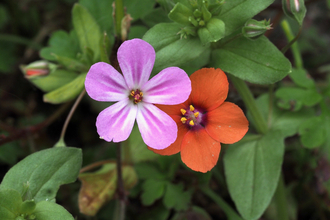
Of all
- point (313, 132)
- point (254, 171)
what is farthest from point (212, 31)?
point (313, 132)

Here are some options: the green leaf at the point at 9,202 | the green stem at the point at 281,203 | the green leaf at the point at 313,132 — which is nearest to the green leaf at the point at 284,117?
the green leaf at the point at 313,132

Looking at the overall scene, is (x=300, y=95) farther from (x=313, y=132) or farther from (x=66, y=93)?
(x=66, y=93)

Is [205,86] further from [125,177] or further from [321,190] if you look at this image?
[321,190]

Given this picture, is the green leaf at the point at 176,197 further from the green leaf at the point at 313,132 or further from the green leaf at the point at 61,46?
the green leaf at the point at 61,46

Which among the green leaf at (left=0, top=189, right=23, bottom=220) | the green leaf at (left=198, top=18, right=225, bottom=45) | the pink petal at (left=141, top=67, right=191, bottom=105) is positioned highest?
the green leaf at (left=198, top=18, right=225, bottom=45)

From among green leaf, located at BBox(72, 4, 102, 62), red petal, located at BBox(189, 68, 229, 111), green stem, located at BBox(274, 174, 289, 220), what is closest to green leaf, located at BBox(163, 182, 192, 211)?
green stem, located at BBox(274, 174, 289, 220)

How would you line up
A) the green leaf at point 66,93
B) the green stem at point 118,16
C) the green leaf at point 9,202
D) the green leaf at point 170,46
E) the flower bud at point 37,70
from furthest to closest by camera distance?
the flower bud at point 37,70 < the green leaf at point 66,93 < the green stem at point 118,16 < the green leaf at point 170,46 < the green leaf at point 9,202

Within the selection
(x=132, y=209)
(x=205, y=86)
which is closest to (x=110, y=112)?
(x=205, y=86)

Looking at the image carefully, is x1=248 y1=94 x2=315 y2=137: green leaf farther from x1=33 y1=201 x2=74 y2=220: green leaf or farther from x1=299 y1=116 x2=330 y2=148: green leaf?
x1=33 y1=201 x2=74 y2=220: green leaf
